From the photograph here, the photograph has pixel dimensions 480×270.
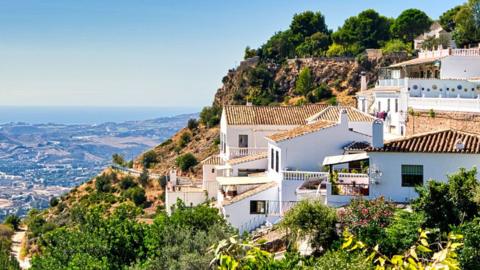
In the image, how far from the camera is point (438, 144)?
1065 inches

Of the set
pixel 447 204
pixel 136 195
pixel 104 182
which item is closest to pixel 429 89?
pixel 447 204

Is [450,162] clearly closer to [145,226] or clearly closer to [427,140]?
[427,140]

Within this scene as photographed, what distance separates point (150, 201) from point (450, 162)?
42558 millimetres

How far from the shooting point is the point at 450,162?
26.6m

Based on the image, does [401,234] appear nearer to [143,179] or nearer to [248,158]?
[248,158]

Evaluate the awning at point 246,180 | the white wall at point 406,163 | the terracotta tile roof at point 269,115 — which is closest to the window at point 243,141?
the terracotta tile roof at point 269,115

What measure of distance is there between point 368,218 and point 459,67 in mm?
23852

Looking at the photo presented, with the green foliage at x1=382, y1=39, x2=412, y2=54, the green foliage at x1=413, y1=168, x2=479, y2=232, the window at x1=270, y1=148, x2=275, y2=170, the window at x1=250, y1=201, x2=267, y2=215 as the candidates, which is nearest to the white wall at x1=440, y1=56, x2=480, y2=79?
the window at x1=270, y1=148, x2=275, y2=170

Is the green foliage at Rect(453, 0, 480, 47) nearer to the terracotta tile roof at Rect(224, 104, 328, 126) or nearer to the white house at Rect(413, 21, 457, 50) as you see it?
the white house at Rect(413, 21, 457, 50)

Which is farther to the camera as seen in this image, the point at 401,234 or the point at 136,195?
the point at 136,195

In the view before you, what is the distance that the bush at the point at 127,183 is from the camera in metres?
72.0

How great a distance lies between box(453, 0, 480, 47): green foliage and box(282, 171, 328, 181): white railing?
1684 inches

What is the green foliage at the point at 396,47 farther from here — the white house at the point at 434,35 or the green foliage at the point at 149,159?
the green foliage at the point at 149,159

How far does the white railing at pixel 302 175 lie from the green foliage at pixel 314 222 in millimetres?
5559
